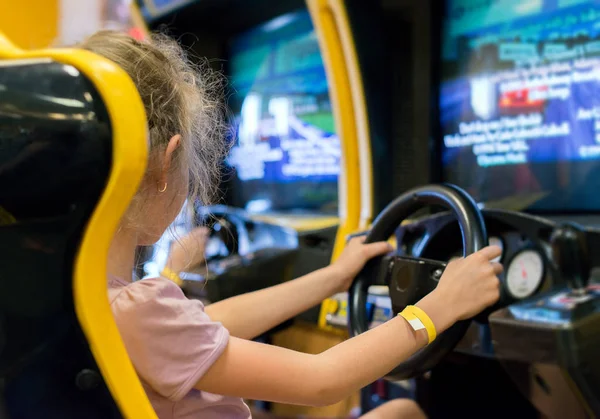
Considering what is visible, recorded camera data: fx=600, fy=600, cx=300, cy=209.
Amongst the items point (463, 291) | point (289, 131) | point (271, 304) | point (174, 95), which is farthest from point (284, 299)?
point (289, 131)

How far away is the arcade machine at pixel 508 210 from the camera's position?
3.10 ft

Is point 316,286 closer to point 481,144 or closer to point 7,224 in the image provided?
point 7,224

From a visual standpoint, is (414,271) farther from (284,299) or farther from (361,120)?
(361,120)

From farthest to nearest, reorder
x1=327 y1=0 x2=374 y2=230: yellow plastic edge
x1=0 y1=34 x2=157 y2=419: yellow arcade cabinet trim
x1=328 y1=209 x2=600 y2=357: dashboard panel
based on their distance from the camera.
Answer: x1=327 y1=0 x2=374 y2=230: yellow plastic edge → x1=328 y1=209 x2=600 y2=357: dashboard panel → x1=0 y1=34 x2=157 y2=419: yellow arcade cabinet trim

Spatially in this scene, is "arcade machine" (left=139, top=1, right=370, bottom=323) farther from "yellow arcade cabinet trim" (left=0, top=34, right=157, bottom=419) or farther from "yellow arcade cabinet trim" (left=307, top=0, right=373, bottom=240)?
"yellow arcade cabinet trim" (left=0, top=34, right=157, bottom=419)

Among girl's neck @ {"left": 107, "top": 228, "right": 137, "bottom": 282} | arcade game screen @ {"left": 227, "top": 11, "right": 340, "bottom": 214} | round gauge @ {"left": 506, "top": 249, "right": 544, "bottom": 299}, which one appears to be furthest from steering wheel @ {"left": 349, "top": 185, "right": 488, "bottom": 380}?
arcade game screen @ {"left": 227, "top": 11, "right": 340, "bottom": 214}

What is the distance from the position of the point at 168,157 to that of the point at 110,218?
181mm

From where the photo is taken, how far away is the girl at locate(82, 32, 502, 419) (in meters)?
0.67

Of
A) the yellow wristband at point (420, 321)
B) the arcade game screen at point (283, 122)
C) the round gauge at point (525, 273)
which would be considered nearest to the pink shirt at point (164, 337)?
the yellow wristband at point (420, 321)

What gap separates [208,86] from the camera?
35.9 inches

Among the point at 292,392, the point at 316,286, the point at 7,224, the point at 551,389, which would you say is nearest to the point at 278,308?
the point at 316,286

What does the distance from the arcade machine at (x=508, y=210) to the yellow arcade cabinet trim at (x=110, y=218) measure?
1.48 ft

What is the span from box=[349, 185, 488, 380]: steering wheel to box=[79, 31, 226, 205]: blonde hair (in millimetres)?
336

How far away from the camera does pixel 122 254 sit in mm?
771
